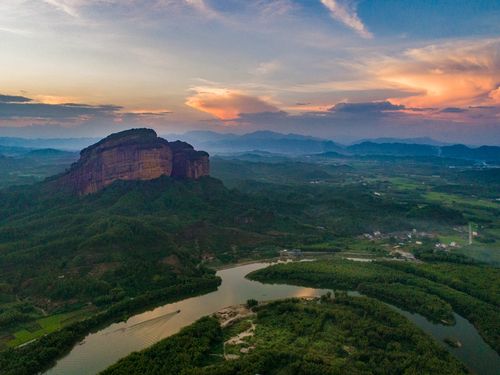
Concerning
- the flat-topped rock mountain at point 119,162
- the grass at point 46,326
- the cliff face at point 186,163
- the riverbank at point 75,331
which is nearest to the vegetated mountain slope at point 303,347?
the riverbank at point 75,331

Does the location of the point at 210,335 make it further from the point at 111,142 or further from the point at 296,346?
the point at 111,142

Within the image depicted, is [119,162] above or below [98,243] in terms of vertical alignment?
above

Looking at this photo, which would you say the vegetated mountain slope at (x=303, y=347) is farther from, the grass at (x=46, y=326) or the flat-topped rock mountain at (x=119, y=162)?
the flat-topped rock mountain at (x=119, y=162)

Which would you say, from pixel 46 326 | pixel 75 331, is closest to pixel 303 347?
pixel 75 331

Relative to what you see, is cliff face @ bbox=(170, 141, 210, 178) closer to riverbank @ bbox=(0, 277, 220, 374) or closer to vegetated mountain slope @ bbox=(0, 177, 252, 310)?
vegetated mountain slope @ bbox=(0, 177, 252, 310)

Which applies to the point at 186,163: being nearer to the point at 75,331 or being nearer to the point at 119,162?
the point at 119,162

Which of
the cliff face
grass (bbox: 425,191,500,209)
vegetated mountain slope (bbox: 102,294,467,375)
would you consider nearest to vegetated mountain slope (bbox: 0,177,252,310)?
the cliff face

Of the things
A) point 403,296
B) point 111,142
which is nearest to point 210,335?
point 403,296
